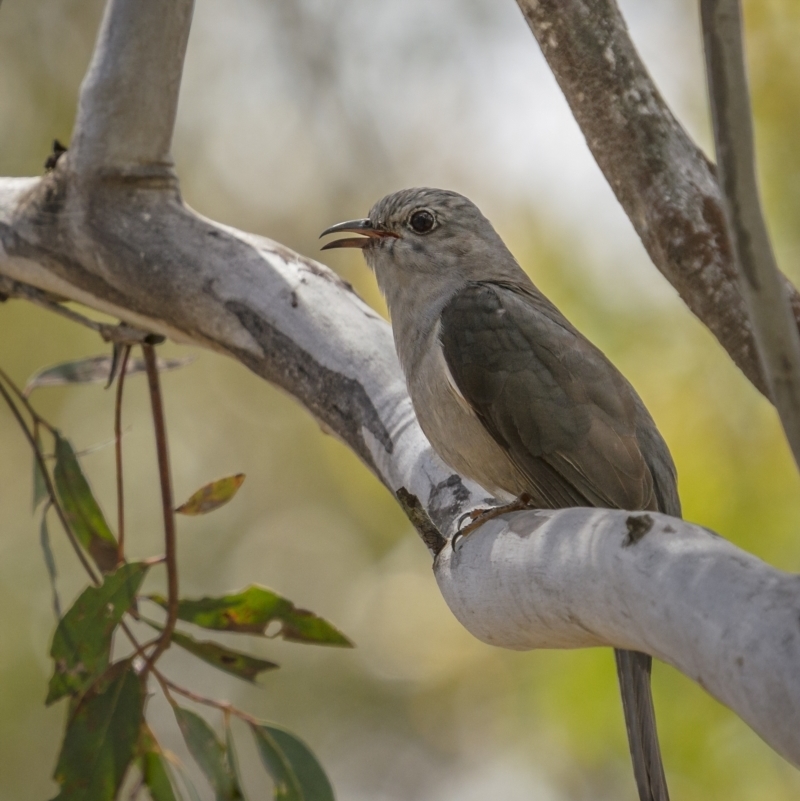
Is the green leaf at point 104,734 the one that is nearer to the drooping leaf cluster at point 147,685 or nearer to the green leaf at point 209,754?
A: the drooping leaf cluster at point 147,685

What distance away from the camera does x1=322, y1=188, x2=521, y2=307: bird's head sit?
371cm

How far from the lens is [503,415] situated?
3125 mm

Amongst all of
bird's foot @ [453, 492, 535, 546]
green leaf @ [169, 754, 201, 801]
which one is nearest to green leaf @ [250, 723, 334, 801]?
green leaf @ [169, 754, 201, 801]

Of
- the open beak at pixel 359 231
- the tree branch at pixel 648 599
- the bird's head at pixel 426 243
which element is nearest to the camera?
the tree branch at pixel 648 599

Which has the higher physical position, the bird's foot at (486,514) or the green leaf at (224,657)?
the bird's foot at (486,514)

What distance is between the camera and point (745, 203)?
1.41 metres

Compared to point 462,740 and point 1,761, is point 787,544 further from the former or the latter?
point 1,761

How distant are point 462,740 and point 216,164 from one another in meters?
5.62

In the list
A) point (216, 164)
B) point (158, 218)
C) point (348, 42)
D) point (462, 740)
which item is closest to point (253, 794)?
point (462, 740)

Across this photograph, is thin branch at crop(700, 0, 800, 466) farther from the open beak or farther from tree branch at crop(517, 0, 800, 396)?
the open beak

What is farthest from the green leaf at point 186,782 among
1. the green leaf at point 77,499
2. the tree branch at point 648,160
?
the tree branch at point 648,160

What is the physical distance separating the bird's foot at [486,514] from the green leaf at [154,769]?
1.32m

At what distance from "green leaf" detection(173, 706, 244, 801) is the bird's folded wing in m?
1.35

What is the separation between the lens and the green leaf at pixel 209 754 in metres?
3.36
